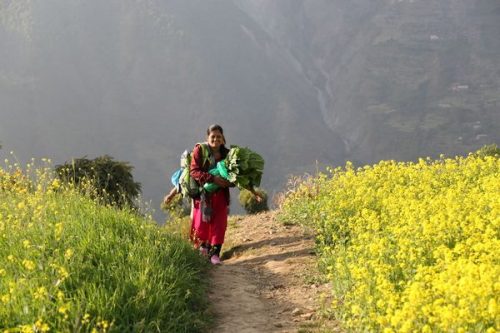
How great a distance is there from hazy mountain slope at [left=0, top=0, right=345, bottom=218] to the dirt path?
208 feet

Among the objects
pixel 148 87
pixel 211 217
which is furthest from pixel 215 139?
pixel 148 87

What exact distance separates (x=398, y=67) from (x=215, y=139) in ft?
305

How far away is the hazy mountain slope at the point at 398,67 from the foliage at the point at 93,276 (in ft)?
237

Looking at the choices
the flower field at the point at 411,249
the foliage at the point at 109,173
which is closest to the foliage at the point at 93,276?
the flower field at the point at 411,249

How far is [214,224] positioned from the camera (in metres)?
7.61

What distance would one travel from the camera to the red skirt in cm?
757

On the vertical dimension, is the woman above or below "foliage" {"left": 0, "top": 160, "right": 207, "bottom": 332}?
above

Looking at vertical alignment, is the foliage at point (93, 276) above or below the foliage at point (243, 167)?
below

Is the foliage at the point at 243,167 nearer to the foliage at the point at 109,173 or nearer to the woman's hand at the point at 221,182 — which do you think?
the woman's hand at the point at 221,182

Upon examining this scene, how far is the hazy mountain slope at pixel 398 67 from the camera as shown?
78.1m

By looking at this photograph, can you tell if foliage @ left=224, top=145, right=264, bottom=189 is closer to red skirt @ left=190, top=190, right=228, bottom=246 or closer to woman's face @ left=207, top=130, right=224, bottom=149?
woman's face @ left=207, top=130, right=224, bottom=149

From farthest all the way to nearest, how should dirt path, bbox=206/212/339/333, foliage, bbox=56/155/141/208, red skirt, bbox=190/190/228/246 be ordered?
foliage, bbox=56/155/141/208
red skirt, bbox=190/190/228/246
dirt path, bbox=206/212/339/333

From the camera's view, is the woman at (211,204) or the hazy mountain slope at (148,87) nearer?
the woman at (211,204)

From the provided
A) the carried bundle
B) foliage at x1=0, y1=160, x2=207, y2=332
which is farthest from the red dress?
foliage at x1=0, y1=160, x2=207, y2=332
